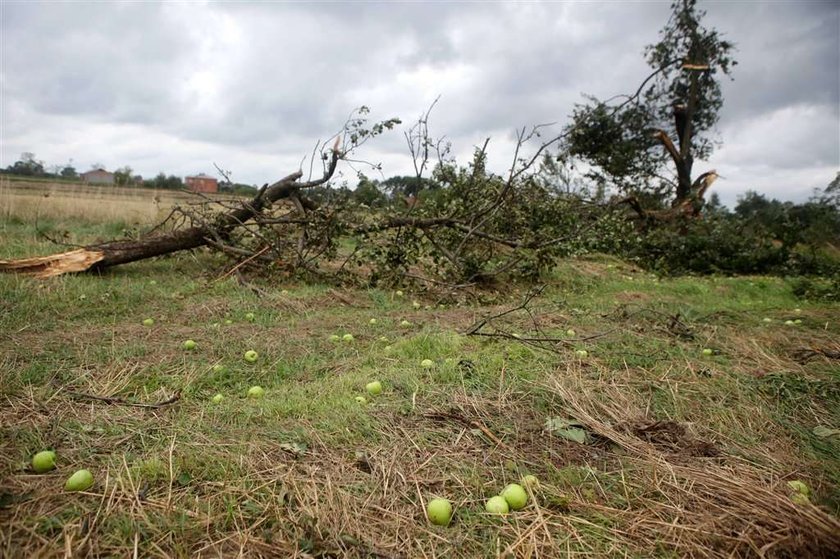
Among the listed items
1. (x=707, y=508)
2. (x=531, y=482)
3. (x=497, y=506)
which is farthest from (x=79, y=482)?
(x=707, y=508)

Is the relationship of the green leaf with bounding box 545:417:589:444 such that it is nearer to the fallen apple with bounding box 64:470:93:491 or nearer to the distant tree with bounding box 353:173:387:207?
the fallen apple with bounding box 64:470:93:491

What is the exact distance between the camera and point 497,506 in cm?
195

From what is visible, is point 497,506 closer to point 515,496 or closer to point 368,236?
point 515,496

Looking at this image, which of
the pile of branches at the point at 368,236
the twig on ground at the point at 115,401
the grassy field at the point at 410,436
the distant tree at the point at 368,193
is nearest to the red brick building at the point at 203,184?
the pile of branches at the point at 368,236

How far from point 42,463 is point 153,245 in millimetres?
5728

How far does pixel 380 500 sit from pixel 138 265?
7.14m

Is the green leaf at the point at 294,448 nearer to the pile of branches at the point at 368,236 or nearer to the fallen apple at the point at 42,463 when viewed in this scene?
the fallen apple at the point at 42,463

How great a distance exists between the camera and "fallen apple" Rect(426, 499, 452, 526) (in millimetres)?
1919

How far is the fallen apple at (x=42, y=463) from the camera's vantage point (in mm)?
2141

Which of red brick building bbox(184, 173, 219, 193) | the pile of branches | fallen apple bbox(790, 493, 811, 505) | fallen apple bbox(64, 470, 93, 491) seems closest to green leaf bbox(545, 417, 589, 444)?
fallen apple bbox(790, 493, 811, 505)

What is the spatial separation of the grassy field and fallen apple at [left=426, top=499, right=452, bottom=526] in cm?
4

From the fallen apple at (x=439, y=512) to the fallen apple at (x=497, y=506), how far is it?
162 millimetres

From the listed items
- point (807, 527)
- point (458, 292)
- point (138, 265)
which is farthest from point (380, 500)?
point (138, 265)

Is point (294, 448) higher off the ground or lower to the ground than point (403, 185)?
lower
